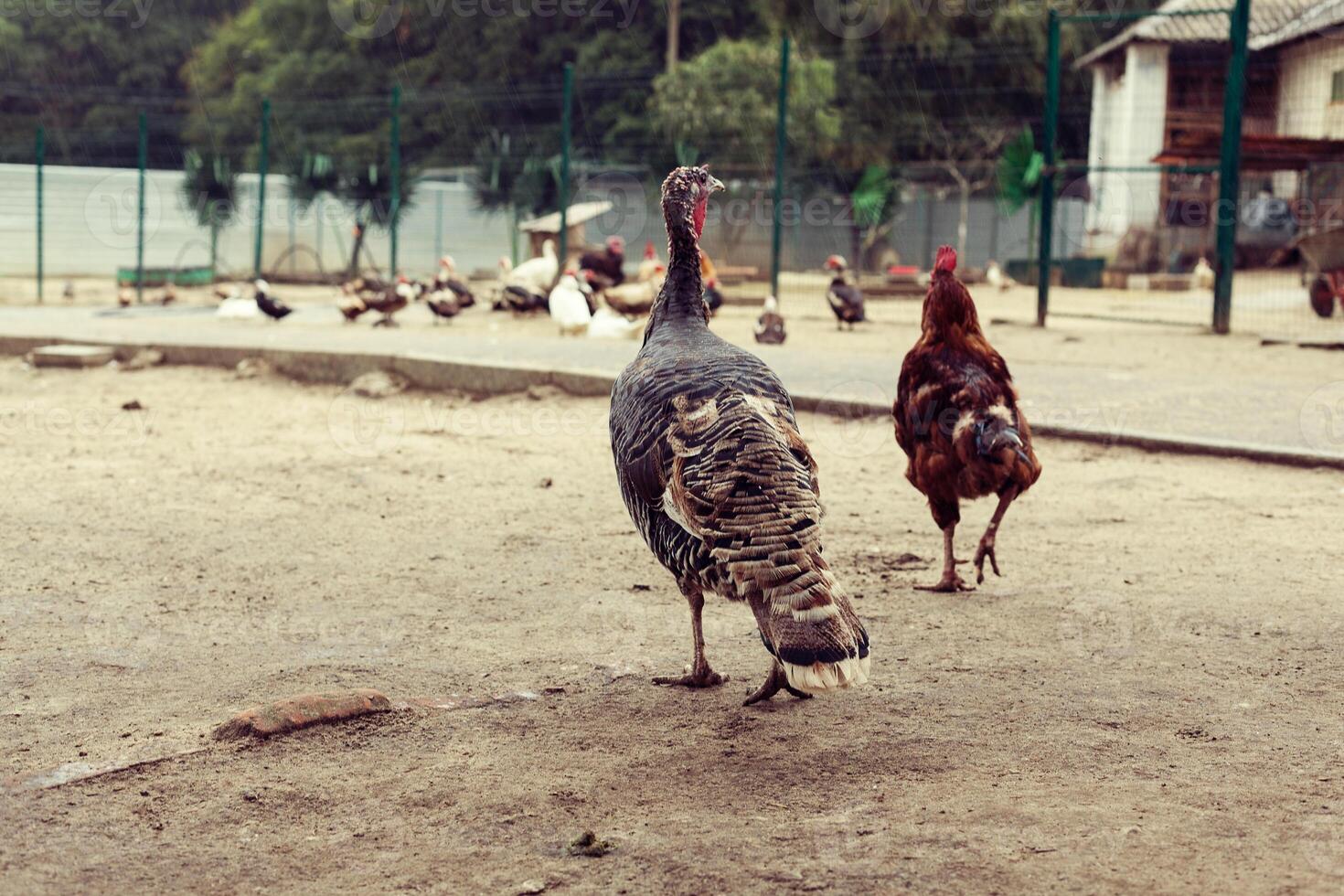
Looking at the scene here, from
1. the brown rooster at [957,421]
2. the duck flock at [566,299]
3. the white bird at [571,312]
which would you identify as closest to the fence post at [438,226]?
the duck flock at [566,299]

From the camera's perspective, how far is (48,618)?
194 inches

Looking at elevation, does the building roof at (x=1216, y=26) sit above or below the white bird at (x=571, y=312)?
above

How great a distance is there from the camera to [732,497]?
3742 millimetres

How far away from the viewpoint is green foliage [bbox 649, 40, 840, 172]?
3112cm

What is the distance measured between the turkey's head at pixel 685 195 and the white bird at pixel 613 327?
29.6 feet

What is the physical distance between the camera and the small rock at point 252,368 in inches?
458

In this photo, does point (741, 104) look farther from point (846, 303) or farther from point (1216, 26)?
point (846, 303)

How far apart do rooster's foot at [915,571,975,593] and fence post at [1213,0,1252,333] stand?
9.80 m

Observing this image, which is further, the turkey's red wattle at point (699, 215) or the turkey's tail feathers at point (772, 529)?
the turkey's red wattle at point (699, 215)

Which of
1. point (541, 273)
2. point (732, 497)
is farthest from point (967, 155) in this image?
point (732, 497)

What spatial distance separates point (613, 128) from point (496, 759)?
34.2 m

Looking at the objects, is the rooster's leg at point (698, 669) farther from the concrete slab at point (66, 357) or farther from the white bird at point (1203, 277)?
the white bird at point (1203, 277)

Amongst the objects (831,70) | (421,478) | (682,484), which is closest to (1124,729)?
(682,484)

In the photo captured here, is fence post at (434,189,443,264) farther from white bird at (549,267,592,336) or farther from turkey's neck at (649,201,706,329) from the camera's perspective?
turkey's neck at (649,201,706,329)
